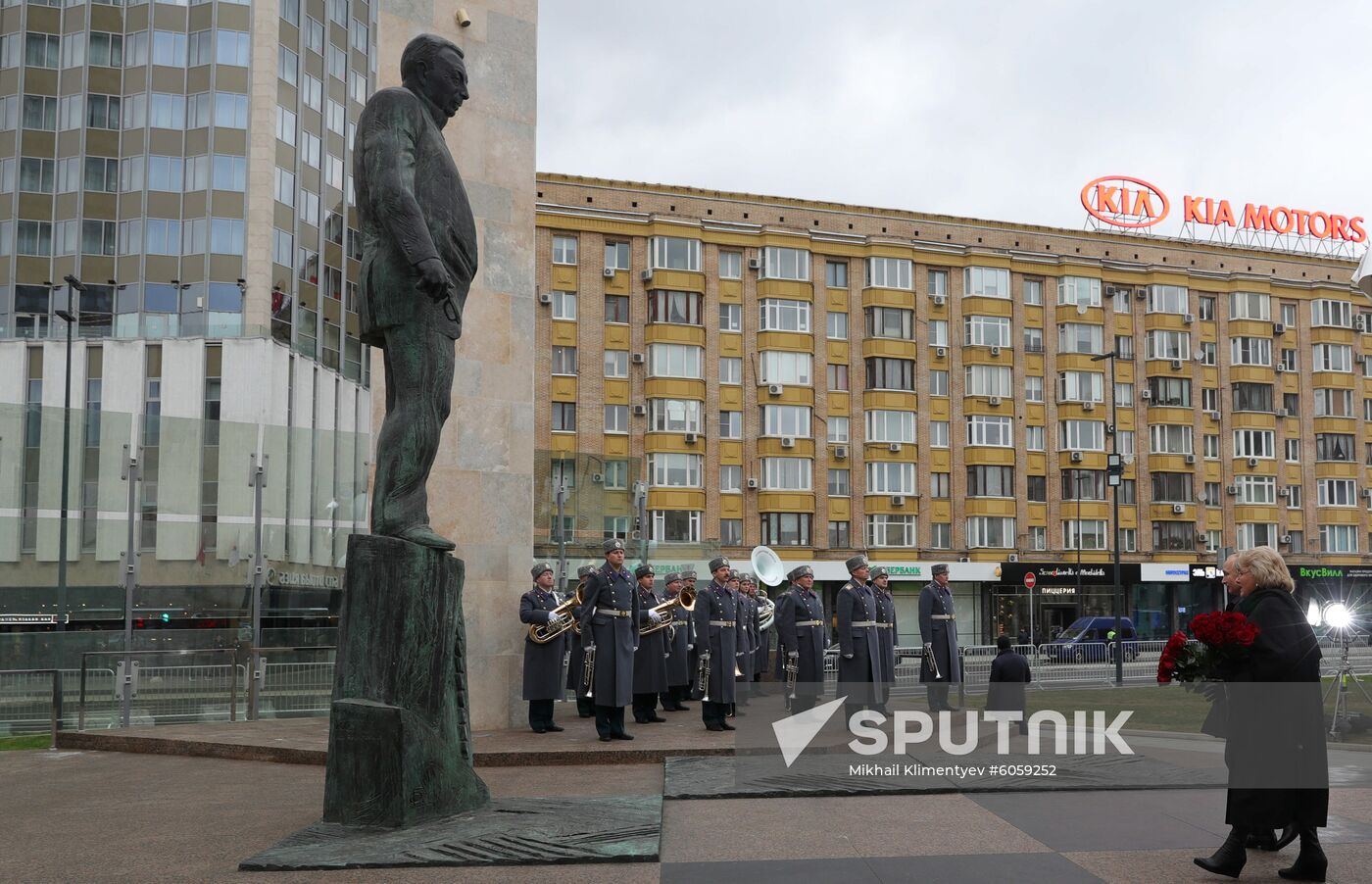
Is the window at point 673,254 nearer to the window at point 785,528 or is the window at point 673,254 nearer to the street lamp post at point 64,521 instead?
the window at point 785,528

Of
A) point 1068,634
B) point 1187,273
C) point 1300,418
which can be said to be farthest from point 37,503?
point 1300,418

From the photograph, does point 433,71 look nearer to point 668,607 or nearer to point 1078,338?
point 668,607

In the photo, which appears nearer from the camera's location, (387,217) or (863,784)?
(387,217)

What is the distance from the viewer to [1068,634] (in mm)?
54312

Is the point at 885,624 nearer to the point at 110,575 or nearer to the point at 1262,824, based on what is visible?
the point at 1262,824

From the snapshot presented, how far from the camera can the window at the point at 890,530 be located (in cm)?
5656

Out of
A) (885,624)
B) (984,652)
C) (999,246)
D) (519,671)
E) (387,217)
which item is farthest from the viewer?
(999,246)

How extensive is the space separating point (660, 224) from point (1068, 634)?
24798mm

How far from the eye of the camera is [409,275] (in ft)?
26.6

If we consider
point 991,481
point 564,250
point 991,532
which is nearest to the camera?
point 564,250

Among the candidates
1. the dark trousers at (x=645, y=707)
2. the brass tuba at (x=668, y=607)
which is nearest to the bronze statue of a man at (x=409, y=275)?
the brass tuba at (x=668, y=607)

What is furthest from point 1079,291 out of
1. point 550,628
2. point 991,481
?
point 550,628

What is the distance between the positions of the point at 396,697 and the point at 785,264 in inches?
1984

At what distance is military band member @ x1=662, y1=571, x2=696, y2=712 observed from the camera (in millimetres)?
17406
